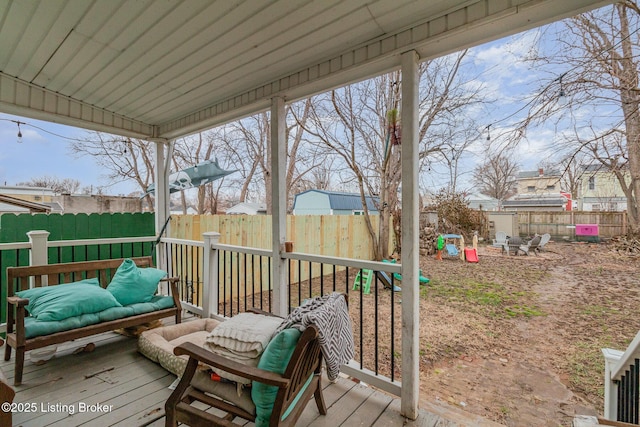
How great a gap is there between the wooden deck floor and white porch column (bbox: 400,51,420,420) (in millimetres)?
220

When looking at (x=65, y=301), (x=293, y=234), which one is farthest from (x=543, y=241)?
(x=65, y=301)

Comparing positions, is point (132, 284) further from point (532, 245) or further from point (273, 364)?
point (532, 245)

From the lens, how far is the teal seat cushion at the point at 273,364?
123 cm

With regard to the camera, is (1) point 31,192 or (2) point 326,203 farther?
(2) point 326,203

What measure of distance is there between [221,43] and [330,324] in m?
2.07

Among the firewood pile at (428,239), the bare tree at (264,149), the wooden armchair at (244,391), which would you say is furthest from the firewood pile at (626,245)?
the bare tree at (264,149)

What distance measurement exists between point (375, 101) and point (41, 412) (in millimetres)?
7113

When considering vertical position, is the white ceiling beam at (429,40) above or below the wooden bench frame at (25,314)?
above

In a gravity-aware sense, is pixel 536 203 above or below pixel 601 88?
below

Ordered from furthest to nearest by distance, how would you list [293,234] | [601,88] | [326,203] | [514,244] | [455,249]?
[326,203], [455,249], [514,244], [293,234], [601,88]

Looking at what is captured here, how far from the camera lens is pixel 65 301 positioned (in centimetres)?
217

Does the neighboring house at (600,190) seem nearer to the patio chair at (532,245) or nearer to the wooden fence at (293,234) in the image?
the patio chair at (532,245)

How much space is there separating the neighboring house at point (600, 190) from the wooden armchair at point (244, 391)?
4617 mm

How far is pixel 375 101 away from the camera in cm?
670
